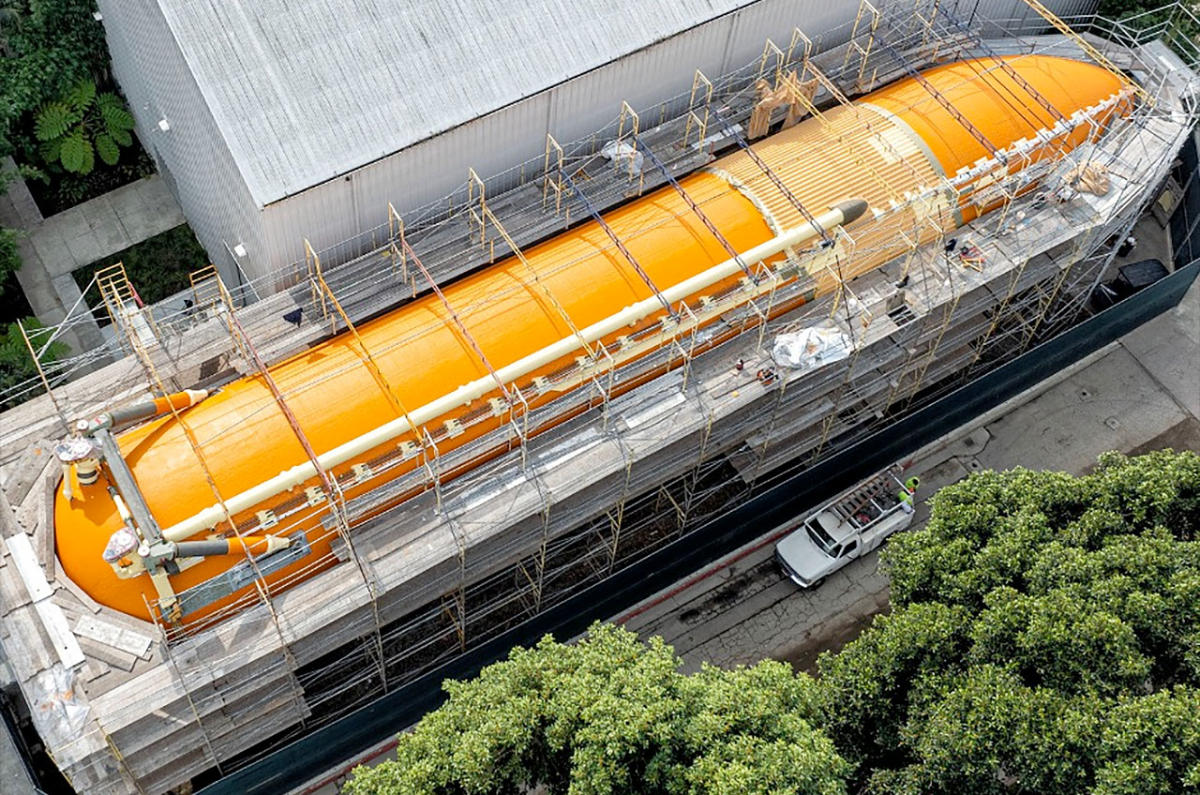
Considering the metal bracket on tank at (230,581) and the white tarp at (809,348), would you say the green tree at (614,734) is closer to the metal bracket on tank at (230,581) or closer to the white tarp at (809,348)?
the metal bracket on tank at (230,581)

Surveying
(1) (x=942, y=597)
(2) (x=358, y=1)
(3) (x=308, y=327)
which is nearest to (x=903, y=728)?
(1) (x=942, y=597)

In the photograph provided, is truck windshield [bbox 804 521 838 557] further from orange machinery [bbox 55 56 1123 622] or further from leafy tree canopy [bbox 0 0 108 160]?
leafy tree canopy [bbox 0 0 108 160]

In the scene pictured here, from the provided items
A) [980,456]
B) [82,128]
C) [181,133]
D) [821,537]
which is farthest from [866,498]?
[82,128]

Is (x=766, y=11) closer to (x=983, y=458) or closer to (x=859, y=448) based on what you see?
(x=859, y=448)

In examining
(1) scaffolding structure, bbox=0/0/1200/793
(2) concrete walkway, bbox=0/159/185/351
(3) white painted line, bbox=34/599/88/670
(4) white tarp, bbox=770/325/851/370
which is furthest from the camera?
(2) concrete walkway, bbox=0/159/185/351

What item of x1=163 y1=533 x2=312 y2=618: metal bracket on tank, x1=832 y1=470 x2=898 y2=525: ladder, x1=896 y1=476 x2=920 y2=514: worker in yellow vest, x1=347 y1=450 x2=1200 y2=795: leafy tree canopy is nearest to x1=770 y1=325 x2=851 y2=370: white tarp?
x1=347 y1=450 x2=1200 y2=795: leafy tree canopy

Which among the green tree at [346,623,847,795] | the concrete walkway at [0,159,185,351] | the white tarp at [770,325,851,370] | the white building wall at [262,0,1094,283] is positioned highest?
the concrete walkway at [0,159,185,351]
